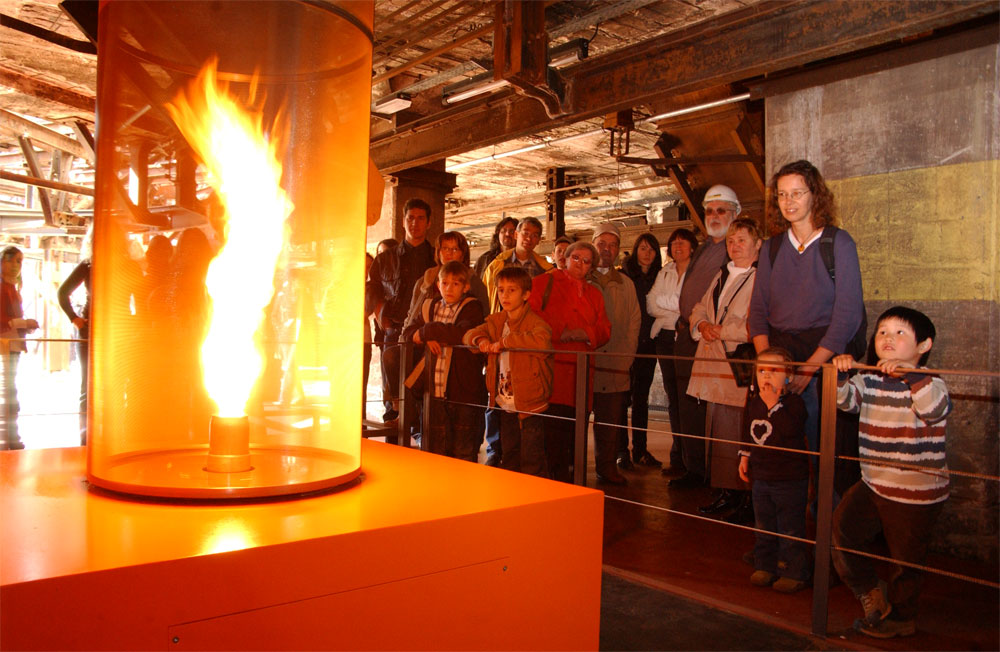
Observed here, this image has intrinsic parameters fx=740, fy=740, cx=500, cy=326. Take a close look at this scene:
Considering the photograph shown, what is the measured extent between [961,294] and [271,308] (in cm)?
303

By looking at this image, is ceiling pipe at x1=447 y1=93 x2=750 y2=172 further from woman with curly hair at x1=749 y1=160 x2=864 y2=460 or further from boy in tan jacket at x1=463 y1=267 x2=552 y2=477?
boy in tan jacket at x1=463 y1=267 x2=552 y2=477

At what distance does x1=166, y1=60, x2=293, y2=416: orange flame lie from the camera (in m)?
1.28

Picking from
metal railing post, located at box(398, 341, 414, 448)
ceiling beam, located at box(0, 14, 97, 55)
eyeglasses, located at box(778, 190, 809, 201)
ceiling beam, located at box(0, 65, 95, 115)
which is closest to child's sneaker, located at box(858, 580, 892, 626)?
eyeglasses, located at box(778, 190, 809, 201)

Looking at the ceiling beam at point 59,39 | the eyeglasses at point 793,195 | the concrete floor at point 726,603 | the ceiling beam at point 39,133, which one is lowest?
the concrete floor at point 726,603

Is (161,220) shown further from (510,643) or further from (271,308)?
(510,643)

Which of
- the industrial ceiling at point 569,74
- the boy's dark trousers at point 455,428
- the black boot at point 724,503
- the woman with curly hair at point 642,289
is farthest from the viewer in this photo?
the woman with curly hair at point 642,289

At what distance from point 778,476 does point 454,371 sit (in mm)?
1687

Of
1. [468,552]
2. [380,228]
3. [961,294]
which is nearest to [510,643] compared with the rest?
[468,552]

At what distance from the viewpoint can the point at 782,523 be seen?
264cm

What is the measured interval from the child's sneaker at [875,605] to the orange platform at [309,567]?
1439 millimetres

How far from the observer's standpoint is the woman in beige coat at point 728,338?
3.36m

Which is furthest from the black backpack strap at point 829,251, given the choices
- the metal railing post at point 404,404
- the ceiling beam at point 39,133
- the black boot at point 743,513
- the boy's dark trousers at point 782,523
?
the ceiling beam at point 39,133

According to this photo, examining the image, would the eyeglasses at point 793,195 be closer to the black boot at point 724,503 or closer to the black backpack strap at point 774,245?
the black backpack strap at point 774,245

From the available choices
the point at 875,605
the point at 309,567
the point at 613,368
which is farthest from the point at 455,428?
the point at 309,567
